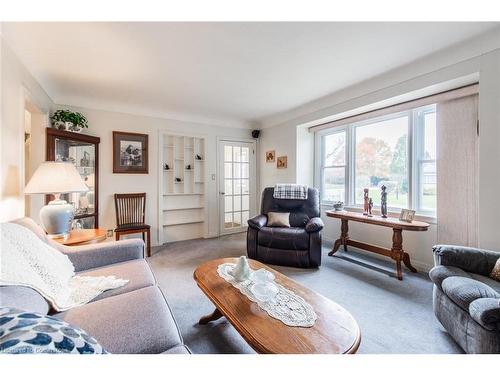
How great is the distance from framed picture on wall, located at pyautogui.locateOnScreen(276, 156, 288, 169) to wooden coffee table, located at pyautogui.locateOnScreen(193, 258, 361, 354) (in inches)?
121

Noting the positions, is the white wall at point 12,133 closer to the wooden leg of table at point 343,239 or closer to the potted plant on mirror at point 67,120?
the potted plant on mirror at point 67,120

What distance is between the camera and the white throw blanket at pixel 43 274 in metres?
1.07

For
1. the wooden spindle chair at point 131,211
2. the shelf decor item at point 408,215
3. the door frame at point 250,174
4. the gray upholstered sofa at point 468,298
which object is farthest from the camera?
the door frame at point 250,174

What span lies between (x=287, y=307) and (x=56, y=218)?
214 centimetres

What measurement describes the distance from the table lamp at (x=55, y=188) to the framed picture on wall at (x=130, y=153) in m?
1.51

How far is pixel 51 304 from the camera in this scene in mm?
1148

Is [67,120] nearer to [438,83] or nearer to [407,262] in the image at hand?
[438,83]

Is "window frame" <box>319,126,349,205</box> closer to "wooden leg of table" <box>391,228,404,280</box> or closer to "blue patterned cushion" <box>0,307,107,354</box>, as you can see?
"wooden leg of table" <box>391,228,404,280</box>

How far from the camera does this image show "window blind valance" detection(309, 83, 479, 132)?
2268 millimetres

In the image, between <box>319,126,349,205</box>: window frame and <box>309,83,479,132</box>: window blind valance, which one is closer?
<box>309,83,479,132</box>: window blind valance

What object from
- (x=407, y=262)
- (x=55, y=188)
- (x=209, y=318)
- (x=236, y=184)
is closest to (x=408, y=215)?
(x=407, y=262)

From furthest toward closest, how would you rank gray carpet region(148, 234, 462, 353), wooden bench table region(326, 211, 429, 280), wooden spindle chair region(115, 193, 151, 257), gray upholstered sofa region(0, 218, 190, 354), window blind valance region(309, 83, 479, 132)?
1. wooden spindle chair region(115, 193, 151, 257)
2. wooden bench table region(326, 211, 429, 280)
3. window blind valance region(309, 83, 479, 132)
4. gray carpet region(148, 234, 462, 353)
5. gray upholstered sofa region(0, 218, 190, 354)

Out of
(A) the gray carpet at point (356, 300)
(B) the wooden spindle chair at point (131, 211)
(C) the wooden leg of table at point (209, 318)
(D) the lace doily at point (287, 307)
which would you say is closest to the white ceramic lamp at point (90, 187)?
(B) the wooden spindle chair at point (131, 211)

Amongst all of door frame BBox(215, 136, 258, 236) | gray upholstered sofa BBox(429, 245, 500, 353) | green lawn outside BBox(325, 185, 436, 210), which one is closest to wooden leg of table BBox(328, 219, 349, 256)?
green lawn outside BBox(325, 185, 436, 210)
